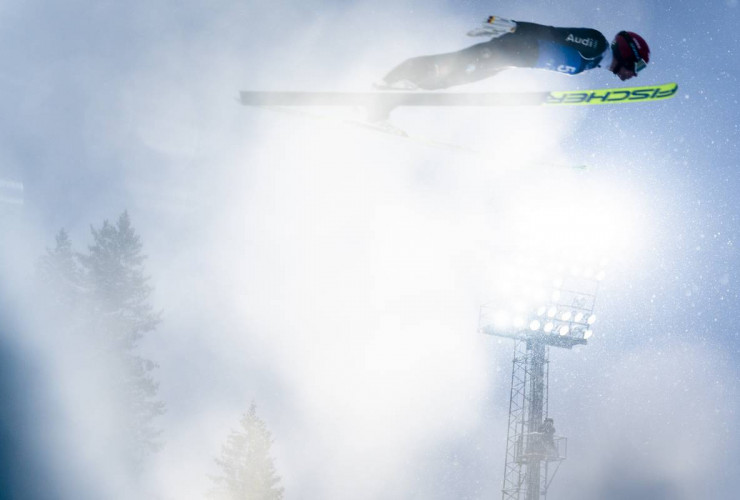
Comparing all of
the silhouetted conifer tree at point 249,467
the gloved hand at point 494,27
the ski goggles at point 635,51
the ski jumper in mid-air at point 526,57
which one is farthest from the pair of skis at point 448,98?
the silhouetted conifer tree at point 249,467

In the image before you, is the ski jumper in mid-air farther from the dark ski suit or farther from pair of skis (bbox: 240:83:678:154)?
pair of skis (bbox: 240:83:678:154)

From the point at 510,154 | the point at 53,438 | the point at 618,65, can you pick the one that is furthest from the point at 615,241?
the point at 53,438

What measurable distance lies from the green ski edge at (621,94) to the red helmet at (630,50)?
133 centimetres

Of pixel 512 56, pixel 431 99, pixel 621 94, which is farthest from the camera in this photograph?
pixel 621 94

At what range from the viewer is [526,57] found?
7812mm

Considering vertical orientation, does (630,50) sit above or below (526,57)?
above

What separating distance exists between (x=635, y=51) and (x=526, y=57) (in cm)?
145

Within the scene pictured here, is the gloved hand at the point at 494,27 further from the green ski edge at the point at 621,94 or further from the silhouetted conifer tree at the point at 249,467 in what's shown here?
the silhouetted conifer tree at the point at 249,467

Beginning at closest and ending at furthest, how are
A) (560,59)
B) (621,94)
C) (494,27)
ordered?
1. (494,27)
2. (560,59)
3. (621,94)

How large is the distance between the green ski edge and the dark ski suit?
144cm

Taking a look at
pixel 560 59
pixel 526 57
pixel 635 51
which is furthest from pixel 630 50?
pixel 526 57

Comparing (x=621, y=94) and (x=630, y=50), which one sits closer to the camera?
(x=630, y=50)

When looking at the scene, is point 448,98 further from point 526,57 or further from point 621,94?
point 621,94

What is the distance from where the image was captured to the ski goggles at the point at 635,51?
804 centimetres
